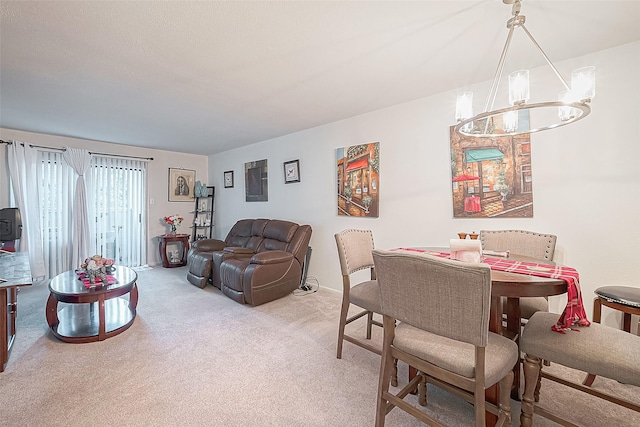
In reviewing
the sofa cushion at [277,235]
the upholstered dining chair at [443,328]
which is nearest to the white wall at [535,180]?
the sofa cushion at [277,235]

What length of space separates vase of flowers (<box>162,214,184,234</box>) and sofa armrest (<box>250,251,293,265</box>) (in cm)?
284

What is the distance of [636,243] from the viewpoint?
1979 millimetres

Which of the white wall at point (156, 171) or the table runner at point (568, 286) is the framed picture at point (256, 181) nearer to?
the white wall at point (156, 171)

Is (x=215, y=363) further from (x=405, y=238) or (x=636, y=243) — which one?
(x=636, y=243)

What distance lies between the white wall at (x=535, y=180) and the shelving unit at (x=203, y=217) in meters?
2.07

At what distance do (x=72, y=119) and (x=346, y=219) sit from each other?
12.4ft

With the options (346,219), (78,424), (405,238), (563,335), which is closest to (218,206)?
(346,219)

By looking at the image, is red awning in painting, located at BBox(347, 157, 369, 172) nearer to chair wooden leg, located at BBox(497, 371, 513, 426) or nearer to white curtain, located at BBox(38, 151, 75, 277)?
chair wooden leg, located at BBox(497, 371, 513, 426)

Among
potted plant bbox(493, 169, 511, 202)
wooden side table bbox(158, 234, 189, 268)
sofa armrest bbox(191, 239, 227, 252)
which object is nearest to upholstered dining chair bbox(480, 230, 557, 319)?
potted plant bbox(493, 169, 511, 202)

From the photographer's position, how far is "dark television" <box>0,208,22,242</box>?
11.1 ft

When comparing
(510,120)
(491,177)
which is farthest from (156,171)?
(510,120)

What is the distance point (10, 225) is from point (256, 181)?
3222 millimetres

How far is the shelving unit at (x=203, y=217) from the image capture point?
19.2 feet

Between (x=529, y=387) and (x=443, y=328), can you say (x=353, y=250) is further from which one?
(x=529, y=387)
